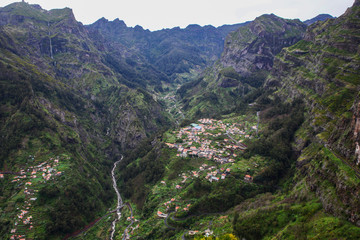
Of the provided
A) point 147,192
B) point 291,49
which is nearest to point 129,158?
point 147,192

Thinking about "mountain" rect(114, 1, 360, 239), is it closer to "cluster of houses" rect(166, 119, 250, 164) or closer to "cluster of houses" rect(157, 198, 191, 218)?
"cluster of houses" rect(157, 198, 191, 218)

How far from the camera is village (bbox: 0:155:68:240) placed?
309 feet

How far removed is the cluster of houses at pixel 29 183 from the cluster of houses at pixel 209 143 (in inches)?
2838

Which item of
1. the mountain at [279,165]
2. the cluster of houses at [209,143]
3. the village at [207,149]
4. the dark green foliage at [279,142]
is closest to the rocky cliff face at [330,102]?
the mountain at [279,165]

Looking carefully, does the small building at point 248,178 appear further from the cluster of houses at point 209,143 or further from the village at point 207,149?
the cluster of houses at point 209,143

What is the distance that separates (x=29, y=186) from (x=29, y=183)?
6.31 ft

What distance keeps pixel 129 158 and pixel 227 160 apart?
9413 cm

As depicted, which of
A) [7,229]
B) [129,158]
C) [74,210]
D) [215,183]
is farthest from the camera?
[129,158]

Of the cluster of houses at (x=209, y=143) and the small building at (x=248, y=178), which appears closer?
the small building at (x=248, y=178)

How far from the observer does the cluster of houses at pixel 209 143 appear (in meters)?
128

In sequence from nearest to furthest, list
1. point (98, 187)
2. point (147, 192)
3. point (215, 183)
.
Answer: point (215, 183)
point (147, 192)
point (98, 187)

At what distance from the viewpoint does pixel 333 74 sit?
118 metres

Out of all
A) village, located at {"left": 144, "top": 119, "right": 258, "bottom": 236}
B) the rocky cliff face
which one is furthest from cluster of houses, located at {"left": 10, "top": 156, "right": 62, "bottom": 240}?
the rocky cliff face

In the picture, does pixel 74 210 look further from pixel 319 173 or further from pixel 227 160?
pixel 319 173
